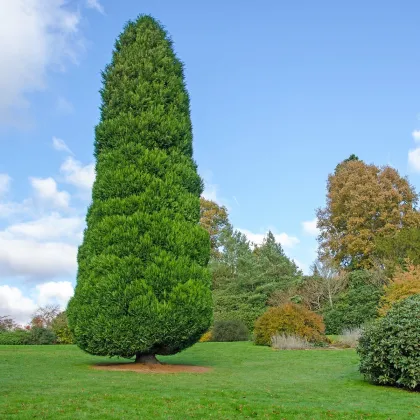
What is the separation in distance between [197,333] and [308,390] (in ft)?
14.7

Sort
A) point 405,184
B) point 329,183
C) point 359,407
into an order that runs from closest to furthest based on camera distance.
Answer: point 359,407 < point 405,184 < point 329,183

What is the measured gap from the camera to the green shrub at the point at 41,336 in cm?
2558

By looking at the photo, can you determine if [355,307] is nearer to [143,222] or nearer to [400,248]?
[400,248]

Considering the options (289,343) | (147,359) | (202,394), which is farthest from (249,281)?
(202,394)

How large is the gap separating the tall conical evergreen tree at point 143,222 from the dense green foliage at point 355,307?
17045 millimetres

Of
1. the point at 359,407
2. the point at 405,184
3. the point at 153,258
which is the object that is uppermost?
the point at 405,184

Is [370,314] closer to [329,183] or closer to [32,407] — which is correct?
[329,183]

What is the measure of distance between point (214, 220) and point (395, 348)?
37240 mm

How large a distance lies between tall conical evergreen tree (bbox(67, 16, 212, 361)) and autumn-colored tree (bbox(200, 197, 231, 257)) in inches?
1208

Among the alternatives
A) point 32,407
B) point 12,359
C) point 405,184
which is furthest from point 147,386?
point 405,184

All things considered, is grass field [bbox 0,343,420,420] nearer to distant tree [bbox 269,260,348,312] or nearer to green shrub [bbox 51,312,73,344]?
green shrub [bbox 51,312,73,344]

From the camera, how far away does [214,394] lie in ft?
28.6

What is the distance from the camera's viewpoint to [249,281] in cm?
3462

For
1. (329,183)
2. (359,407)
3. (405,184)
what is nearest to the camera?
(359,407)
